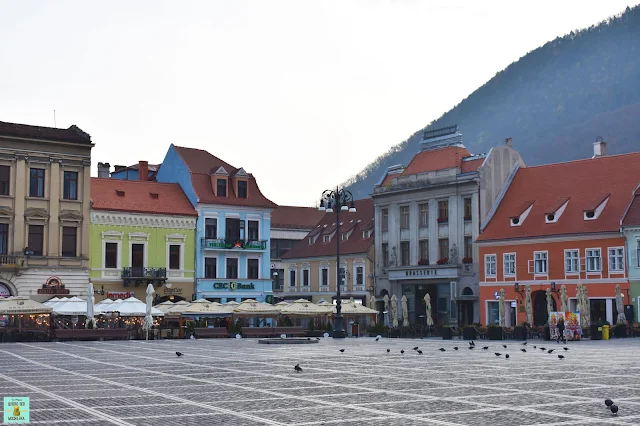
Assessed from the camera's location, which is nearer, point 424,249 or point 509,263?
point 509,263

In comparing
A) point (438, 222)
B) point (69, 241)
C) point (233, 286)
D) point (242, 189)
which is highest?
point (242, 189)

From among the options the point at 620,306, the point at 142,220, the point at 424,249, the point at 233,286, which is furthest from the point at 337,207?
the point at 424,249

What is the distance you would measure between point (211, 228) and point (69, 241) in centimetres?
1109

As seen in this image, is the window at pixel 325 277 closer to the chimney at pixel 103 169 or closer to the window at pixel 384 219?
the window at pixel 384 219

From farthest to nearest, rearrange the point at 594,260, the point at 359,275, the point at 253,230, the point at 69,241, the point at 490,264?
the point at 359,275, the point at 253,230, the point at 490,264, the point at 69,241, the point at 594,260

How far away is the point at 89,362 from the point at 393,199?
43.2 m

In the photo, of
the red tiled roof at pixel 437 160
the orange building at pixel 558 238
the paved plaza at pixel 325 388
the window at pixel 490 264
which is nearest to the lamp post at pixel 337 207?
the paved plaza at pixel 325 388

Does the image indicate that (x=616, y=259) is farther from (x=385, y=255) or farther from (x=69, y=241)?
(x=69, y=241)

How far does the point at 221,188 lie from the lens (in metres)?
64.8

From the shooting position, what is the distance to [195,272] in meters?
61.8

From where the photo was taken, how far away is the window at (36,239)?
53906mm

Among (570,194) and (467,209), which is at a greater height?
(570,194)

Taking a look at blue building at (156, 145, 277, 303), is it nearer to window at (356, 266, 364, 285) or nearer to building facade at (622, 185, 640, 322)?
A: window at (356, 266, 364, 285)

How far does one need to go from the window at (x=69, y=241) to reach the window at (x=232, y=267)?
1208cm
